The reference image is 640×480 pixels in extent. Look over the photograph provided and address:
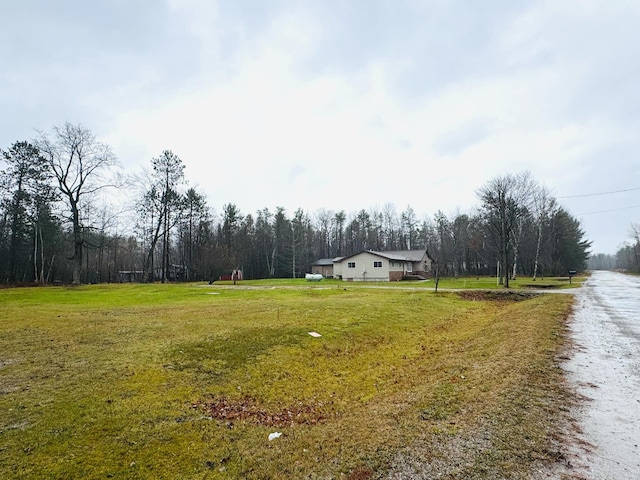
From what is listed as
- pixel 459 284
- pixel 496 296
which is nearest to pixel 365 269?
pixel 459 284

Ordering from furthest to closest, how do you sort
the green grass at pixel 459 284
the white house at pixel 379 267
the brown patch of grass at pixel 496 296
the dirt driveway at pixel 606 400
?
the white house at pixel 379 267, the green grass at pixel 459 284, the brown patch of grass at pixel 496 296, the dirt driveway at pixel 606 400

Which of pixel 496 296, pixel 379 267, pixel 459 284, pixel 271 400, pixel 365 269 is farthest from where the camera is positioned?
pixel 365 269

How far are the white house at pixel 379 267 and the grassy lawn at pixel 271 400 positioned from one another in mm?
30540

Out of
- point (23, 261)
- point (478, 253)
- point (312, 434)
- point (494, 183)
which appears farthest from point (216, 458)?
point (478, 253)

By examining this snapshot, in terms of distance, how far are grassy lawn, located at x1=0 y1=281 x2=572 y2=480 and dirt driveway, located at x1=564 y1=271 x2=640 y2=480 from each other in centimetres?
30

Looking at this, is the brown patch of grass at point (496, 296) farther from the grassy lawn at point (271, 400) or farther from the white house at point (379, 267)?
the white house at point (379, 267)

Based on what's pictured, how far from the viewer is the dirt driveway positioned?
3.09 metres

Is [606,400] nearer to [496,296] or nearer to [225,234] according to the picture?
[496,296]

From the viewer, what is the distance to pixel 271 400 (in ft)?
18.9

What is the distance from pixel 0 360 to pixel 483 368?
9.50m

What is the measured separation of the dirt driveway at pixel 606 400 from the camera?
3086 mm

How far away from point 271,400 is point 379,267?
3682 centimetres

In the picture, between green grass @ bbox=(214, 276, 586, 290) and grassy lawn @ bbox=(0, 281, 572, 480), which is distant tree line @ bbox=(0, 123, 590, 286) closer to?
green grass @ bbox=(214, 276, 586, 290)

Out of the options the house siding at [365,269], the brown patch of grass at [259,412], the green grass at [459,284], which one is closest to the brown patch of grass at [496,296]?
the green grass at [459,284]
